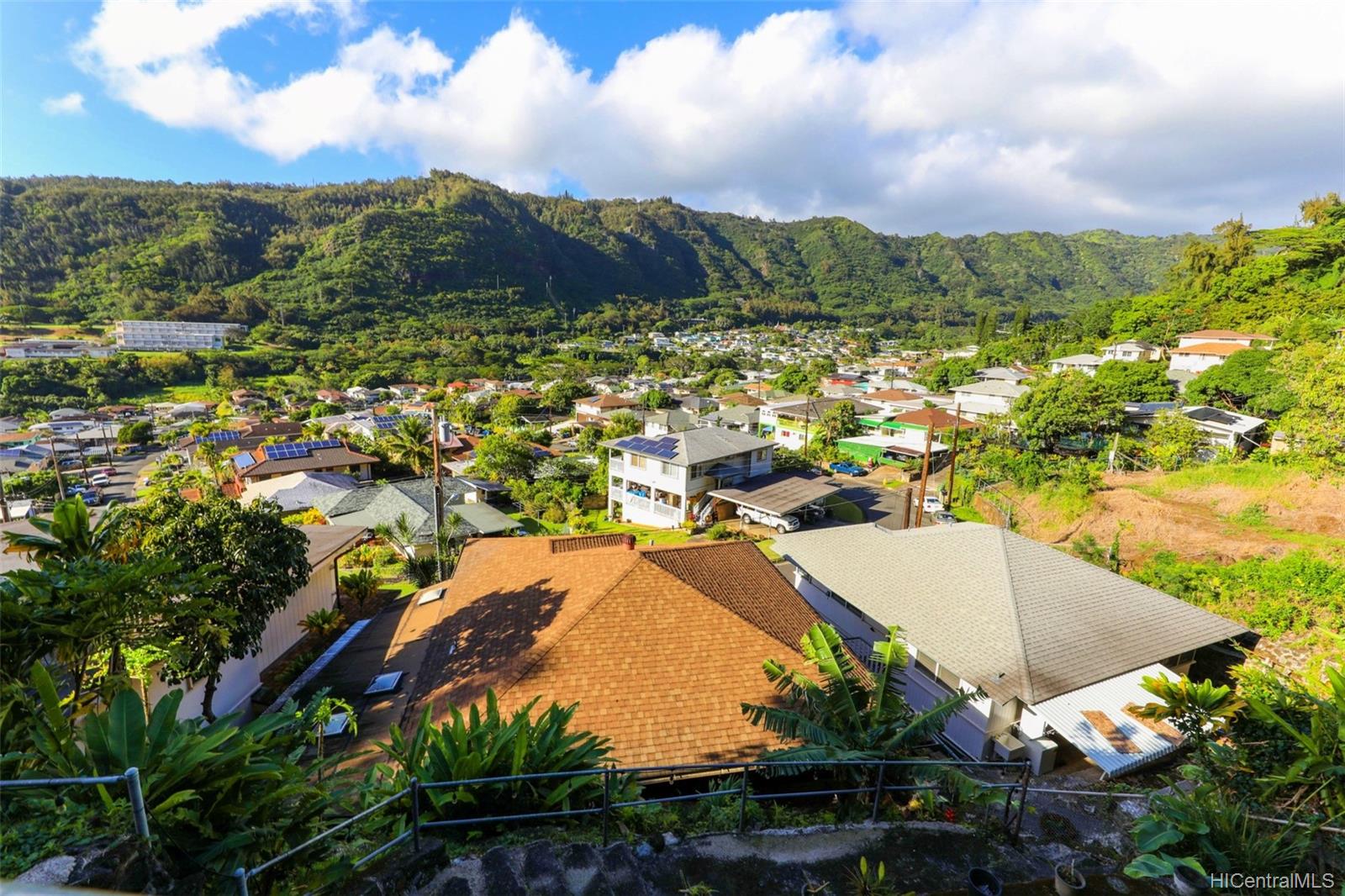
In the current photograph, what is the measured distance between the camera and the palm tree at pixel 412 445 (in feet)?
133

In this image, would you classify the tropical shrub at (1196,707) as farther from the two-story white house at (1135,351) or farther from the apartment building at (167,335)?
the apartment building at (167,335)

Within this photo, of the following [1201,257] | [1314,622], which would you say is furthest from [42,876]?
[1201,257]

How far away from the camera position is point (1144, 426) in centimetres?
3675

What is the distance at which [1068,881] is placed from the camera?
496 cm

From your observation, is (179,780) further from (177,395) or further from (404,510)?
(177,395)

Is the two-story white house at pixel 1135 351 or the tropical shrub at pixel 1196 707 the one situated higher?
the two-story white house at pixel 1135 351

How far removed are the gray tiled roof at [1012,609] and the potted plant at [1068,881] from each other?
719 centimetres

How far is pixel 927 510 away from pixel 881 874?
30547 mm

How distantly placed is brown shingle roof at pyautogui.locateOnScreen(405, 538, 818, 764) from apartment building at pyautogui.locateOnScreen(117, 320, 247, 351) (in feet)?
464

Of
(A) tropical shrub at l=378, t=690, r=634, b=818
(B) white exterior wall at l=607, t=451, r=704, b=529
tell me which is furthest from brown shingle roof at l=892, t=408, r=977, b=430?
(A) tropical shrub at l=378, t=690, r=634, b=818

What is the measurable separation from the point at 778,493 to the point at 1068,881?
27.0 meters

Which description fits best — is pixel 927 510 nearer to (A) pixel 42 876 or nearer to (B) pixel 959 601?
(B) pixel 959 601

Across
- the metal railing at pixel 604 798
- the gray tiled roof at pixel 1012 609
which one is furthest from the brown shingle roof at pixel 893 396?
the metal railing at pixel 604 798

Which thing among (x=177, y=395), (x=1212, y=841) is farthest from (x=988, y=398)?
(x=177, y=395)
